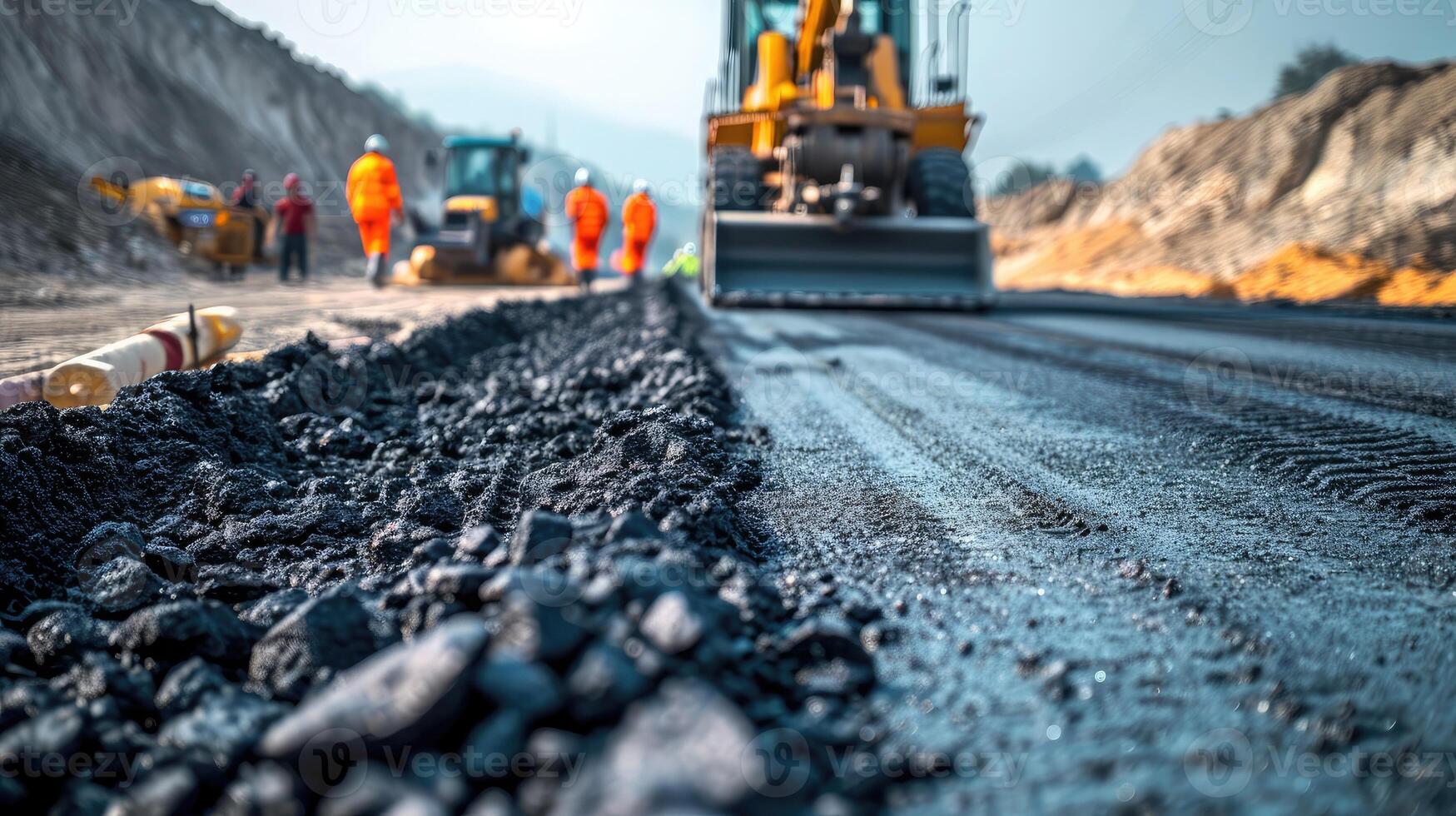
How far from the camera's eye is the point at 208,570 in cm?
266

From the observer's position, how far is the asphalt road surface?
1.51m

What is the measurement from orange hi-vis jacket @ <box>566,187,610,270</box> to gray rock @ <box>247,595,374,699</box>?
45.0ft

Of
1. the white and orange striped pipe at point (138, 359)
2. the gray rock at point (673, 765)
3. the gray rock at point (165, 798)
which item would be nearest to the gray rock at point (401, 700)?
the gray rock at point (165, 798)

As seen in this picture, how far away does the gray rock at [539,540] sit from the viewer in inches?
82.0

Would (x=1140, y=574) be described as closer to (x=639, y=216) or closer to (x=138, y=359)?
(x=138, y=359)

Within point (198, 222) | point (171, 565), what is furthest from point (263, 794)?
point (198, 222)

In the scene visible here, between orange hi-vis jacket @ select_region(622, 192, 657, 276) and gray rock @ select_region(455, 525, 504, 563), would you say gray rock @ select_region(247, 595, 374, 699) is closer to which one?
gray rock @ select_region(455, 525, 504, 563)

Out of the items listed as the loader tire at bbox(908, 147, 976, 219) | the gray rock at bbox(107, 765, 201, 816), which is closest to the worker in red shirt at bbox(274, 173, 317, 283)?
the loader tire at bbox(908, 147, 976, 219)

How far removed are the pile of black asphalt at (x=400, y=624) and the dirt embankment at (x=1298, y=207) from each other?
49.8 ft

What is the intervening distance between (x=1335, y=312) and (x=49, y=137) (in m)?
20.0

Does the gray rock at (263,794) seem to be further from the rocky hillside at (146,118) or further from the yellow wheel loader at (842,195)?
the rocky hillside at (146,118)

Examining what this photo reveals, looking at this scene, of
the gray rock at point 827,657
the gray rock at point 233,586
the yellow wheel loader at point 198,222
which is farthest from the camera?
the yellow wheel loader at point 198,222

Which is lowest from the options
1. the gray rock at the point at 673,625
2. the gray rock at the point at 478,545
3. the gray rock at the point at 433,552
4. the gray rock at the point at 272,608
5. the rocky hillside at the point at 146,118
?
the gray rock at the point at 272,608

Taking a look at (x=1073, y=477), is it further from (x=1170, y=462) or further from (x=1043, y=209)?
(x=1043, y=209)
